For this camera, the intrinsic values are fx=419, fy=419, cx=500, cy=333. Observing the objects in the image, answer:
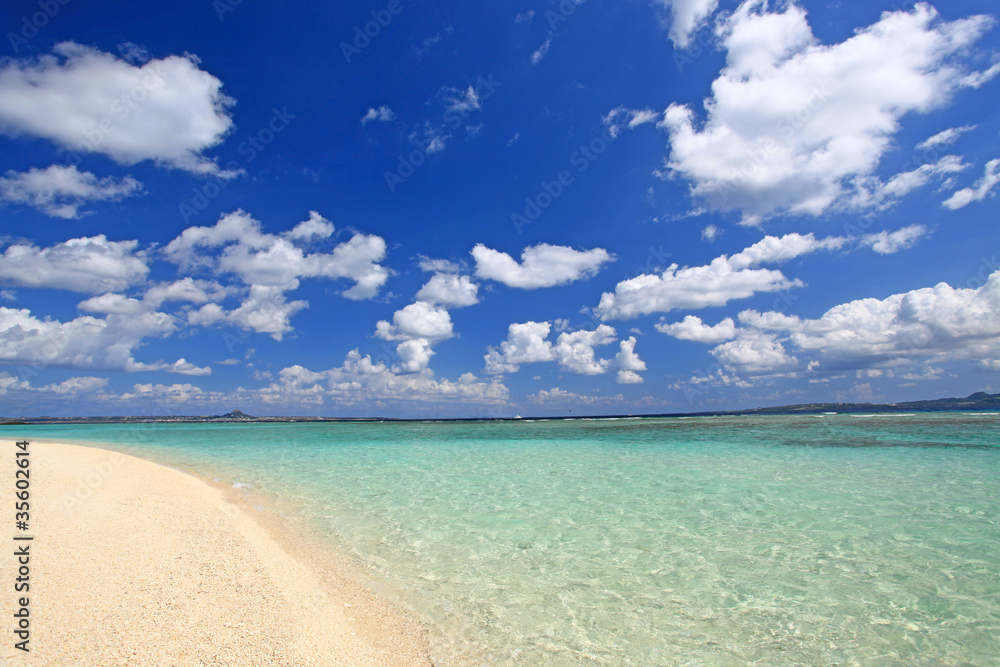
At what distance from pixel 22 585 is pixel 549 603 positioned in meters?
6.17

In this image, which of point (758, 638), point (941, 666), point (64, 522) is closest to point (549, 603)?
point (758, 638)

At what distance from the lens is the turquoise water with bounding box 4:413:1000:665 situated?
4.71m

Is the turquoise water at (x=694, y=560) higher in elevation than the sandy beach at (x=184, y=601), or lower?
lower

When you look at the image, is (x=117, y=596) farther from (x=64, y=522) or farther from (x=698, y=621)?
(x=698, y=621)

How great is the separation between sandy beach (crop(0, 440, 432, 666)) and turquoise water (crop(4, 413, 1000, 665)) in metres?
0.88

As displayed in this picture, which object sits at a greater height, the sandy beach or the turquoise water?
the sandy beach

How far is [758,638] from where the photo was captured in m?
4.77

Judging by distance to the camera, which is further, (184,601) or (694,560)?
(694,560)

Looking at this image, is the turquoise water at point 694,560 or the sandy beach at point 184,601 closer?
the sandy beach at point 184,601

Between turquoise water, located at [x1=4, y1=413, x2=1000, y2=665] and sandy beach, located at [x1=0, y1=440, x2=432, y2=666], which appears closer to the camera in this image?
sandy beach, located at [x1=0, y1=440, x2=432, y2=666]

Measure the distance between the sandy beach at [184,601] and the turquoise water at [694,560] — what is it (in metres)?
0.88

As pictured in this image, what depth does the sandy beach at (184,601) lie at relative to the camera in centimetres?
384

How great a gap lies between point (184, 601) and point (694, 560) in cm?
716

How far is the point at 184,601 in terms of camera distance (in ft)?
15.7
